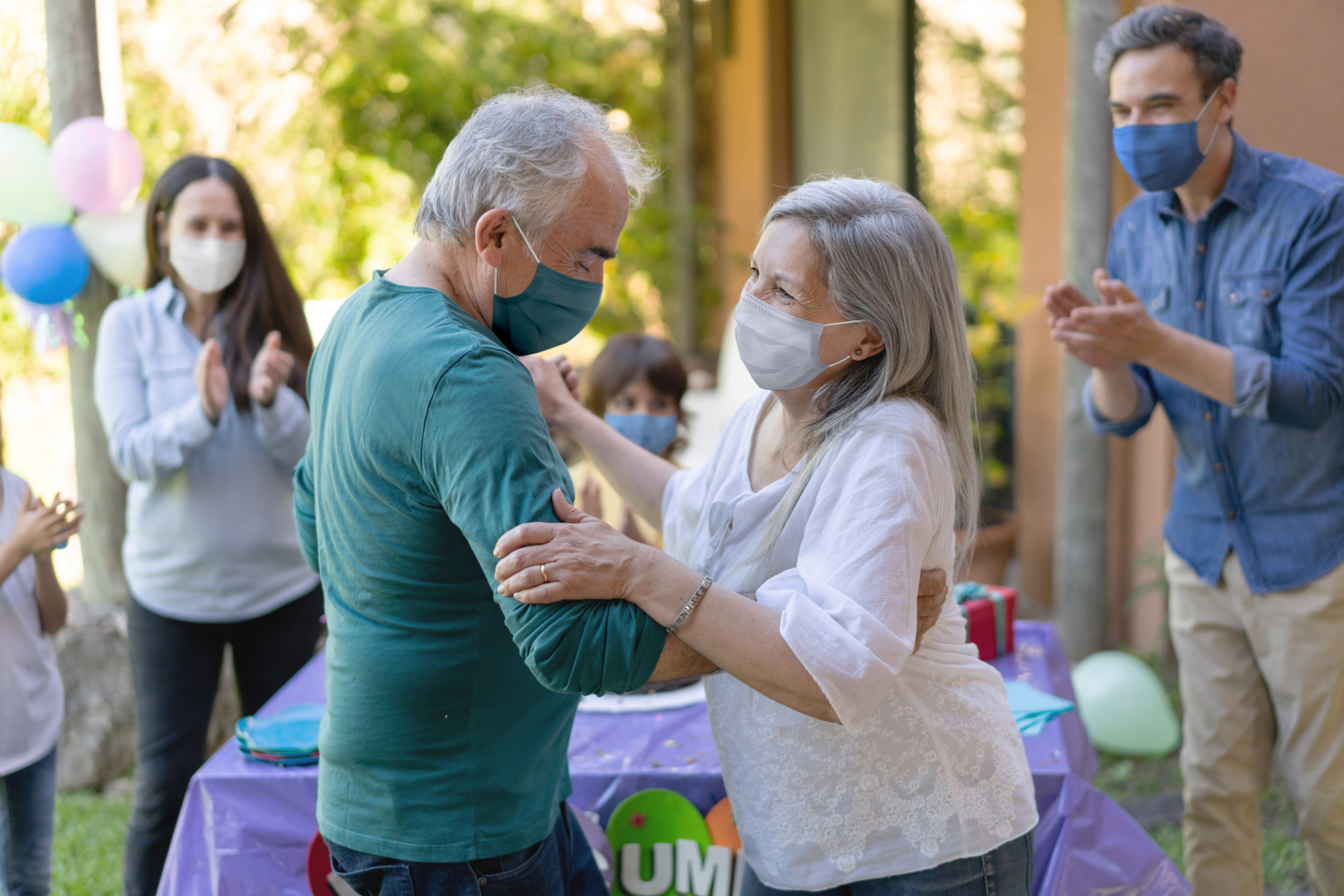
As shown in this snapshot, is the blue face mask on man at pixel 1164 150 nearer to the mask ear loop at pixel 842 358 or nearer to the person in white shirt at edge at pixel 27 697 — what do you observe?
the mask ear loop at pixel 842 358

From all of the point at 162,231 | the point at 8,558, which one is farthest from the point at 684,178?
the point at 8,558

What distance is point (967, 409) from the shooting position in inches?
59.7

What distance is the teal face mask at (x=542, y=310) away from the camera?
140 centimetres

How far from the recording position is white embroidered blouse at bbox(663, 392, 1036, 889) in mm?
1300

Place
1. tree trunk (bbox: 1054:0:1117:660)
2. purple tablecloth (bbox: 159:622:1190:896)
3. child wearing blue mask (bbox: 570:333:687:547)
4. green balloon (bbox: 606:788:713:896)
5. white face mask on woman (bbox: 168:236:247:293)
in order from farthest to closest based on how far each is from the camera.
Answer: tree trunk (bbox: 1054:0:1117:660) → child wearing blue mask (bbox: 570:333:687:547) → white face mask on woman (bbox: 168:236:247:293) → green balloon (bbox: 606:788:713:896) → purple tablecloth (bbox: 159:622:1190:896)

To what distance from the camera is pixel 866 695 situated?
1284 mm

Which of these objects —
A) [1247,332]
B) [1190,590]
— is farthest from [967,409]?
[1190,590]

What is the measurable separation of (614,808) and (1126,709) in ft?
7.34

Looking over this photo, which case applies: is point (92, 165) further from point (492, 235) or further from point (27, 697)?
point (492, 235)

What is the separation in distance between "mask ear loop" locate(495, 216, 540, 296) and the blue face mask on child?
1.41 meters

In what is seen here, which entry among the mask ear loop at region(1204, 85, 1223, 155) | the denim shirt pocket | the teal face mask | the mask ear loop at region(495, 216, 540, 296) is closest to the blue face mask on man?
the mask ear loop at region(1204, 85, 1223, 155)

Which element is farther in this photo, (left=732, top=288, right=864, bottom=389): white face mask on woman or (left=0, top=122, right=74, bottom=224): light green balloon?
(left=0, top=122, right=74, bottom=224): light green balloon

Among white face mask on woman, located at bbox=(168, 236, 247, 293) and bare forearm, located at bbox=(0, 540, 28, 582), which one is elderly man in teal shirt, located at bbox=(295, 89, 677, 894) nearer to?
bare forearm, located at bbox=(0, 540, 28, 582)

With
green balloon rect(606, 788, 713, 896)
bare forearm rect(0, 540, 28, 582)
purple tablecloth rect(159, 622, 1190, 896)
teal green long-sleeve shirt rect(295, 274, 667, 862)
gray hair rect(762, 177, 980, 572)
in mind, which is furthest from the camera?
bare forearm rect(0, 540, 28, 582)
